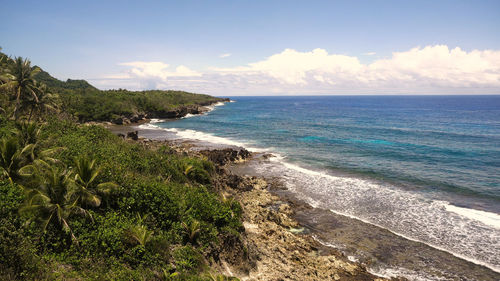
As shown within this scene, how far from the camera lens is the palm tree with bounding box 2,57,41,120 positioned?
30.7 m

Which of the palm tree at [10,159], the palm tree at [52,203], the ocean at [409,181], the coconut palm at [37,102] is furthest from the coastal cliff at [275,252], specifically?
the coconut palm at [37,102]

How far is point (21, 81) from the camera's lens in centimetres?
3150

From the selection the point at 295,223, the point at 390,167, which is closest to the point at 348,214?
the point at 295,223

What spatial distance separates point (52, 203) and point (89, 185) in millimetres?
1910

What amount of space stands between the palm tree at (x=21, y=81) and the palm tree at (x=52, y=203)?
27171 mm

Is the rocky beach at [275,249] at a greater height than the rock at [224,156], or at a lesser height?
lesser

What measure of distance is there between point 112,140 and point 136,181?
15749 mm

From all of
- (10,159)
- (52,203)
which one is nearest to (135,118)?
(10,159)

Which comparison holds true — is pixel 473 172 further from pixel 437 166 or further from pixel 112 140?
pixel 112 140

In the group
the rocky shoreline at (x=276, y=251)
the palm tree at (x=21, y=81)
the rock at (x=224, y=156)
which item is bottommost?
the rocky shoreline at (x=276, y=251)

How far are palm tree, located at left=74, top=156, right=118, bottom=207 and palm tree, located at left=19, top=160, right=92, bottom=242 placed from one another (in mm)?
484

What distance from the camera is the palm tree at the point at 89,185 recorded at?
12.2 m

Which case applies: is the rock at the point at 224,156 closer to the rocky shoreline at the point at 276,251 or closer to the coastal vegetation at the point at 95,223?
the rocky shoreline at the point at 276,251

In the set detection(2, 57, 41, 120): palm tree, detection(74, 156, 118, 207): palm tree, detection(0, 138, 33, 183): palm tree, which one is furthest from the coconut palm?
detection(74, 156, 118, 207): palm tree
